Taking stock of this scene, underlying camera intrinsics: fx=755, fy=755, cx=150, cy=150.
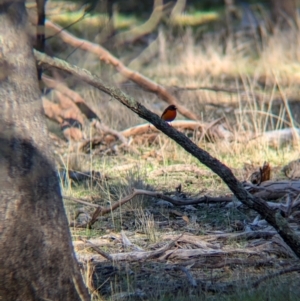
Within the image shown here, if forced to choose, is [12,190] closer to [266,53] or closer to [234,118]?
[234,118]

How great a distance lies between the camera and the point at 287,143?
8.38 m

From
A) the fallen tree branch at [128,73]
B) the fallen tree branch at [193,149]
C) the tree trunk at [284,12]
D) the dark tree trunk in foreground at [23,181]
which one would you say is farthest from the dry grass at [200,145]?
the tree trunk at [284,12]

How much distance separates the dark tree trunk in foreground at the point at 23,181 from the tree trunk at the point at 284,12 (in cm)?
1456

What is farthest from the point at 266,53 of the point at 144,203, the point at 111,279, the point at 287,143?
the point at 111,279

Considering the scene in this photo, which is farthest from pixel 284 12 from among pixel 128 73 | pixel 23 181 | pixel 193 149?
pixel 23 181

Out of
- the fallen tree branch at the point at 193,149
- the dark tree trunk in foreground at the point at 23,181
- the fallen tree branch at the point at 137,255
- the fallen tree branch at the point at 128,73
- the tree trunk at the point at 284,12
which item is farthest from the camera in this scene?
the tree trunk at the point at 284,12

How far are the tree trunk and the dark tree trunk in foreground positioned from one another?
47.8 feet

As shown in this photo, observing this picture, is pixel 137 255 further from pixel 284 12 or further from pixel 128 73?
pixel 284 12

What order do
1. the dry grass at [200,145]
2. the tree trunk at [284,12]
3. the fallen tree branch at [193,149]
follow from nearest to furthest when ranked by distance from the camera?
1. the fallen tree branch at [193,149]
2. the dry grass at [200,145]
3. the tree trunk at [284,12]

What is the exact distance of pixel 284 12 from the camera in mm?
18266

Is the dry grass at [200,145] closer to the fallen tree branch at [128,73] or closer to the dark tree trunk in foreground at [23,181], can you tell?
the fallen tree branch at [128,73]

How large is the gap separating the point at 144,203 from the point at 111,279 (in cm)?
184

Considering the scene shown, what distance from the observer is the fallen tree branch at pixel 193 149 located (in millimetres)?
3547

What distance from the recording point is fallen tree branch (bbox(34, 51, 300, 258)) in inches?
140
